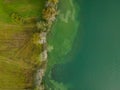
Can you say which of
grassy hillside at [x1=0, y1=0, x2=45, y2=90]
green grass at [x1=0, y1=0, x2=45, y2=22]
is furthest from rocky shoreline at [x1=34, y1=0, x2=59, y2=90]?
green grass at [x1=0, y1=0, x2=45, y2=22]

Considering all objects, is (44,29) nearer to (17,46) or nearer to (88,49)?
(17,46)

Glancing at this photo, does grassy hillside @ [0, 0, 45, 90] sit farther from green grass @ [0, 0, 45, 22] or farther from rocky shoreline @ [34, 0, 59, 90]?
rocky shoreline @ [34, 0, 59, 90]

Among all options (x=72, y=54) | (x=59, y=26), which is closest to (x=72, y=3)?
(x=59, y=26)

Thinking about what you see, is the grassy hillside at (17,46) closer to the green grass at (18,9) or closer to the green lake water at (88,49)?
the green grass at (18,9)

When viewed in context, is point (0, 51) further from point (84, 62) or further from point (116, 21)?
point (116, 21)

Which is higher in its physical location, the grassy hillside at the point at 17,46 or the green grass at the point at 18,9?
the green grass at the point at 18,9

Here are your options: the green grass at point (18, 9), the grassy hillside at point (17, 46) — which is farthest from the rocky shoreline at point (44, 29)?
the green grass at point (18, 9)

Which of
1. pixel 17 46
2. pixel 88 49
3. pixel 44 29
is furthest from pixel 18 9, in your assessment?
pixel 88 49
